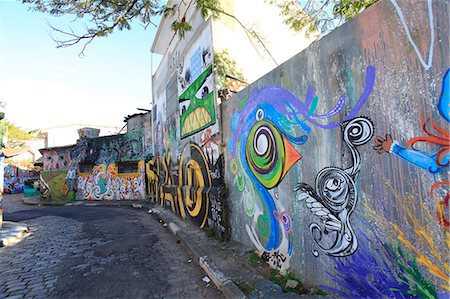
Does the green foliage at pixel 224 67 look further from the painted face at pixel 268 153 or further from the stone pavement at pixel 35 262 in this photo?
the stone pavement at pixel 35 262

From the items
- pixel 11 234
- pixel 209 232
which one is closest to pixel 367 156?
pixel 209 232

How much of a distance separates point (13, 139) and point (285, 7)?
39546 millimetres

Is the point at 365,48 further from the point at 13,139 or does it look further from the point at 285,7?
the point at 13,139

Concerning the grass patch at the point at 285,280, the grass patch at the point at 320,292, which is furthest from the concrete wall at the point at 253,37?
the grass patch at the point at 320,292

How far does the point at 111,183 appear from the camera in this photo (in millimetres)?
17234

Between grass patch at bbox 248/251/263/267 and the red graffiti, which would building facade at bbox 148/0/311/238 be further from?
the red graffiti

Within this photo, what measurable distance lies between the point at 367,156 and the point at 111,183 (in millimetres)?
17360

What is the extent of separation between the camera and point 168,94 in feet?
35.2

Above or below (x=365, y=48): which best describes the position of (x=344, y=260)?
below

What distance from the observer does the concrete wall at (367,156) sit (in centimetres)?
194

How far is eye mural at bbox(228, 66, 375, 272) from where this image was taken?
10.1ft

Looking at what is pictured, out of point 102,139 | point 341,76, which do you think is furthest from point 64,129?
point 341,76

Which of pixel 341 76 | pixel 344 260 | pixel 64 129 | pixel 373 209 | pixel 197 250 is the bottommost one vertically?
pixel 197 250

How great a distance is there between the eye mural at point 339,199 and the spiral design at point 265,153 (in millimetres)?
774
